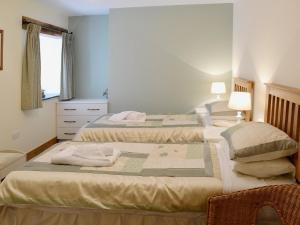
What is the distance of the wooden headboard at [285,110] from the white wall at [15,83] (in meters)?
3.01

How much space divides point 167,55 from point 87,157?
10.8ft

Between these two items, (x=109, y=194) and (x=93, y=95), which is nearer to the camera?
(x=109, y=194)

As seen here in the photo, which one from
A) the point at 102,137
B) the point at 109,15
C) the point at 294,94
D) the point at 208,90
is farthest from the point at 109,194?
the point at 109,15

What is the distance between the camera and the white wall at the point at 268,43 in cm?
212

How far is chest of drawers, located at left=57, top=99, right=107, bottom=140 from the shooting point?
526 centimetres

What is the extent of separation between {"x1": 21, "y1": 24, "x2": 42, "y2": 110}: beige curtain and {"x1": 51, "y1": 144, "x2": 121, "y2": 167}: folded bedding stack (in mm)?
2090

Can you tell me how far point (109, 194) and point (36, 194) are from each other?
468 millimetres

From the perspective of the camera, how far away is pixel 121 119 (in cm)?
387

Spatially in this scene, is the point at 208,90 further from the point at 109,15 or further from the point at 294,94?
the point at 294,94

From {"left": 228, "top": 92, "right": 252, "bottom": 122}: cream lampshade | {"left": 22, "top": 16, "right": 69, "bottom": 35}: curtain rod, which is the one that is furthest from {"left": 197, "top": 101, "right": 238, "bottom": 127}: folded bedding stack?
{"left": 22, "top": 16, "right": 69, "bottom": 35}: curtain rod

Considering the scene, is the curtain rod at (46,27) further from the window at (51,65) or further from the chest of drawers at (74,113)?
the chest of drawers at (74,113)

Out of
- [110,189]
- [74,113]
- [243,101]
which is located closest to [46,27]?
[74,113]

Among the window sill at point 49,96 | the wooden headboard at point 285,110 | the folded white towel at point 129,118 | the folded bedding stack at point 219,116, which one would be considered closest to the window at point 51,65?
the window sill at point 49,96

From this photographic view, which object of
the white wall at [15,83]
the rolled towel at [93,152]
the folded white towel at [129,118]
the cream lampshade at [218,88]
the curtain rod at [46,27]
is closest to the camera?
the rolled towel at [93,152]
